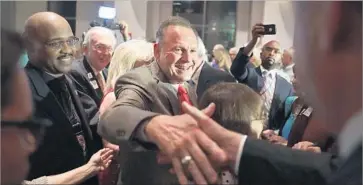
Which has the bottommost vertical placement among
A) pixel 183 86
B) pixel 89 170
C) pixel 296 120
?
pixel 89 170

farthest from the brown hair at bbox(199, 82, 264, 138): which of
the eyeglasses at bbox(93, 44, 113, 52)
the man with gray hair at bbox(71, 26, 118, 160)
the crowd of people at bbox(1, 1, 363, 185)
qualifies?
the eyeglasses at bbox(93, 44, 113, 52)

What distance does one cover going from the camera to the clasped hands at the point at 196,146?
0.58 m

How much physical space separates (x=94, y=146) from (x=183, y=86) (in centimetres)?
41

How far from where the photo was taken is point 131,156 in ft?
2.28

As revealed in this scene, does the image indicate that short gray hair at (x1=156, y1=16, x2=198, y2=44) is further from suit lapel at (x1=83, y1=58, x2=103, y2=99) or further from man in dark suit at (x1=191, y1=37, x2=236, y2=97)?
suit lapel at (x1=83, y1=58, x2=103, y2=99)

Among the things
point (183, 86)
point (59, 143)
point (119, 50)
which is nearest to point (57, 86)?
point (59, 143)

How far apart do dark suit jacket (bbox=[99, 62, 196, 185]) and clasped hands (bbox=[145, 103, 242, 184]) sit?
21 mm

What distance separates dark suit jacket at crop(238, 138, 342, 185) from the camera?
61cm

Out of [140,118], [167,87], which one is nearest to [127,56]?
[167,87]

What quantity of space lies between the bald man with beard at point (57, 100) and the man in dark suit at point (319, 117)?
0.26 m

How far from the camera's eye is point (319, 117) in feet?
1.84

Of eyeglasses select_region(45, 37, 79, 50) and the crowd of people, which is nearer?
the crowd of people

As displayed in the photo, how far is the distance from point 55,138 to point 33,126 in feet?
1.01

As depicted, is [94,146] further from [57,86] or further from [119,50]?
[119,50]
